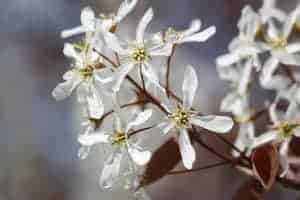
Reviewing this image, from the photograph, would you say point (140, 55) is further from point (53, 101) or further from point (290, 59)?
point (53, 101)

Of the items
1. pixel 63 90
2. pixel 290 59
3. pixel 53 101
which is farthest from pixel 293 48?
pixel 53 101

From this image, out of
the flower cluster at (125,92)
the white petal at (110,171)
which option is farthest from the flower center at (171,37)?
the white petal at (110,171)

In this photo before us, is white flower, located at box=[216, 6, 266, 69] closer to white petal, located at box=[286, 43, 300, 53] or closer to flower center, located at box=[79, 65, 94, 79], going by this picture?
white petal, located at box=[286, 43, 300, 53]

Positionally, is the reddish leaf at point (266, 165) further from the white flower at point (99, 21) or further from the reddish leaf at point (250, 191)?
the white flower at point (99, 21)

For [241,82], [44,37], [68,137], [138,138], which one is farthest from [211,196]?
[138,138]

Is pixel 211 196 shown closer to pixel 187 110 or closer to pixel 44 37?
pixel 44 37

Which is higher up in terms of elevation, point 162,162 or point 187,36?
point 187,36

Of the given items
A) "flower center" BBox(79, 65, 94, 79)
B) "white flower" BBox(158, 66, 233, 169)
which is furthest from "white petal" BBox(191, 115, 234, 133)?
"flower center" BBox(79, 65, 94, 79)
